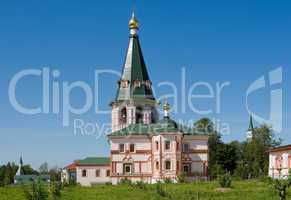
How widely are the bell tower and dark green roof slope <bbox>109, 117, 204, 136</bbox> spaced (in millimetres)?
3189

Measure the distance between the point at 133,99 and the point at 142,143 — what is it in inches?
244

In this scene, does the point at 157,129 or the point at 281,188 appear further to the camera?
the point at 157,129

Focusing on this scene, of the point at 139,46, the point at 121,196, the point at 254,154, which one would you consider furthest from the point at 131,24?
the point at 121,196

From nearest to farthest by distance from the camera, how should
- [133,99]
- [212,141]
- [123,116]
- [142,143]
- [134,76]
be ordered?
[142,143] < [133,99] < [123,116] < [134,76] < [212,141]

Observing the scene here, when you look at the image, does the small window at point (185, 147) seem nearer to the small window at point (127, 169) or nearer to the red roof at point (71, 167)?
the small window at point (127, 169)

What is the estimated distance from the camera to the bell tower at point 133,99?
49.9 m

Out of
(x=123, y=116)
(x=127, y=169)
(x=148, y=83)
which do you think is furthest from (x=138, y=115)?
(x=127, y=169)

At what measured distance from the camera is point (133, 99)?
5006 cm

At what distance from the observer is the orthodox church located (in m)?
43.9

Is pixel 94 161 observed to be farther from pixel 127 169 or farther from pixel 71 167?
pixel 71 167

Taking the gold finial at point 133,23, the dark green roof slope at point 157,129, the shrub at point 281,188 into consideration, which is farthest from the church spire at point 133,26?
the shrub at point 281,188

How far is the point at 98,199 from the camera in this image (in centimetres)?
2241

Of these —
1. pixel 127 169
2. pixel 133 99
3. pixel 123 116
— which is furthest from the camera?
pixel 123 116

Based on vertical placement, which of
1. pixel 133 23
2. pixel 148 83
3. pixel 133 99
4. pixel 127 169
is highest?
pixel 133 23
